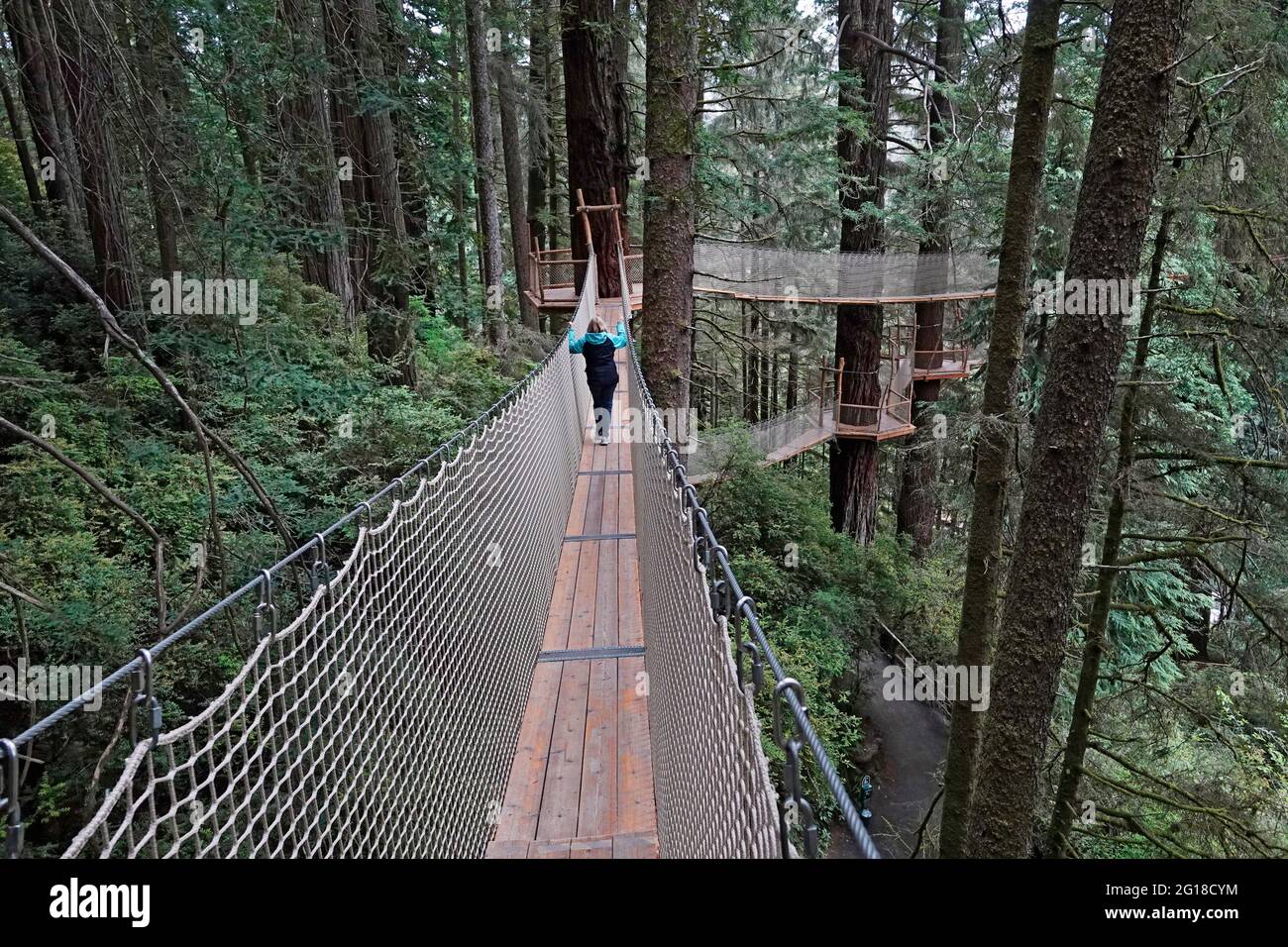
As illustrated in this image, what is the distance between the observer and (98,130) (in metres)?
4.52

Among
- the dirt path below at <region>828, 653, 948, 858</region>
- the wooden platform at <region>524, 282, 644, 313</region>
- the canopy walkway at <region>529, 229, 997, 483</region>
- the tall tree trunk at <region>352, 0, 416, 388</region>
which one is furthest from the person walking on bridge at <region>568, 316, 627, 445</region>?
the dirt path below at <region>828, 653, 948, 858</region>

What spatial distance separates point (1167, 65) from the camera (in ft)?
9.79

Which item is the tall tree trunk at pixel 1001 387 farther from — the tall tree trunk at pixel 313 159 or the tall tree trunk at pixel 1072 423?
the tall tree trunk at pixel 313 159

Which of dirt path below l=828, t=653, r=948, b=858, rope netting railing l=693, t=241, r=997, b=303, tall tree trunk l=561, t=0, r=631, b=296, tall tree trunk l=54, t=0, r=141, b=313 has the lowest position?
dirt path below l=828, t=653, r=948, b=858

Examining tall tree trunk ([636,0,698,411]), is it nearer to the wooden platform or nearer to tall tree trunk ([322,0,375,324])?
tall tree trunk ([322,0,375,324])

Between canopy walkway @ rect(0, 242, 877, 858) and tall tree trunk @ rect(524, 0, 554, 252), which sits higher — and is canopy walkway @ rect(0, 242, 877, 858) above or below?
below

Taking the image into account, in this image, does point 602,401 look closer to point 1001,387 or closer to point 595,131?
point 1001,387

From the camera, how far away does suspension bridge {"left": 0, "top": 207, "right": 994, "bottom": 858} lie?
1125mm

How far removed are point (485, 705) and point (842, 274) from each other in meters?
7.95

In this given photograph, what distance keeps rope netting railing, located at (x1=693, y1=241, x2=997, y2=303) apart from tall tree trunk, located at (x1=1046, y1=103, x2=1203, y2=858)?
3507mm

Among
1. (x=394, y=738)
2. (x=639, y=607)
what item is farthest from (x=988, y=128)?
(x=394, y=738)

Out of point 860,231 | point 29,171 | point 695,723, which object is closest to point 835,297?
point 860,231

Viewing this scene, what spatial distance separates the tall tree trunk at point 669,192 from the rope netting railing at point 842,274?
147 inches

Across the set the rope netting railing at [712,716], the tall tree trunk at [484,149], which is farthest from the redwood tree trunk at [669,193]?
the tall tree trunk at [484,149]
